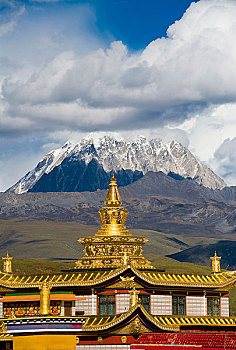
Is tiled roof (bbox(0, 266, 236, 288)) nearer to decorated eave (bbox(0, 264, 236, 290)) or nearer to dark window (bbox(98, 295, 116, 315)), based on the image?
decorated eave (bbox(0, 264, 236, 290))

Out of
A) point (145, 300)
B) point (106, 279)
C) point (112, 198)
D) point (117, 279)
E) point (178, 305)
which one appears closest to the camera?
point (106, 279)

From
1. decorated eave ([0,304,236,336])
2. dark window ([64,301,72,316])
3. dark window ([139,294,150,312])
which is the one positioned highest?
dark window ([139,294,150,312])

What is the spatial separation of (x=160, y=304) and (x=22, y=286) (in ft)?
23.4

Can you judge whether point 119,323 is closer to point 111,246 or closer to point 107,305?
Result: point 107,305

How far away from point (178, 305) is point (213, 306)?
2.36m

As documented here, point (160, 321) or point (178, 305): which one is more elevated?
point (178, 305)

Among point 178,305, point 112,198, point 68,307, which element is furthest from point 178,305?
point 112,198

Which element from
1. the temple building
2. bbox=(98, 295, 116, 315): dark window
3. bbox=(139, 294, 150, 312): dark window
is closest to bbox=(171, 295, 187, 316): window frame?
the temple building

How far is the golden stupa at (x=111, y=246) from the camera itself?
46.8m

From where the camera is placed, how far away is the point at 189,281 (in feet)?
151

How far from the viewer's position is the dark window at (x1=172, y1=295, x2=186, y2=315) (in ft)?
149

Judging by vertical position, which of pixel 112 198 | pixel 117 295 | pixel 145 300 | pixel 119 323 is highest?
pixel 112 198

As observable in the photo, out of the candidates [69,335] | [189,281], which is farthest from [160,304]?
[69,335]

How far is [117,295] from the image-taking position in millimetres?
43625
